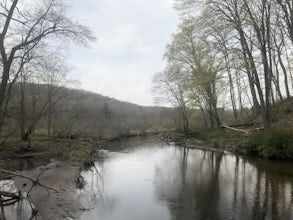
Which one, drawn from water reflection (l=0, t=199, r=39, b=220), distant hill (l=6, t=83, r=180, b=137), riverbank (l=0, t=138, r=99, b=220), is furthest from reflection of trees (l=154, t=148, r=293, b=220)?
distant hill (l=6, t=83, r=180, b=137)

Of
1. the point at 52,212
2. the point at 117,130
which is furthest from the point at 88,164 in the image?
the point at 117,130

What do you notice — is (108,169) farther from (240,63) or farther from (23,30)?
(240,63)

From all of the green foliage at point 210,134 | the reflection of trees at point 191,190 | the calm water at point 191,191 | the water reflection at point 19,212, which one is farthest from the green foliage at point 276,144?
the water reflection at point 19,212

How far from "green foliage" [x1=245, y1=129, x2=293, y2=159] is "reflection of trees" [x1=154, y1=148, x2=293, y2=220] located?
1848 mm

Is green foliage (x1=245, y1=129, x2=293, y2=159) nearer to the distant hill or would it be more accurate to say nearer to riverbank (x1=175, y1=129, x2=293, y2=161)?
riverbank (x1=175, y1=129, x2=293, y2=161)

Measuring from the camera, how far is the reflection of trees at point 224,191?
8883mm

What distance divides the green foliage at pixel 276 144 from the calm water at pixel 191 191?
1.03 metres

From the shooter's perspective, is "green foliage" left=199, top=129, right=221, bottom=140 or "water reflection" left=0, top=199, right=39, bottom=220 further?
"green foliage" left=199, top=129, right=221, bottom=140

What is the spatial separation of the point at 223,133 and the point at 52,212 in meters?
24.4

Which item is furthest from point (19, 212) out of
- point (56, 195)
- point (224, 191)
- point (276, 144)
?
point (276, 144)

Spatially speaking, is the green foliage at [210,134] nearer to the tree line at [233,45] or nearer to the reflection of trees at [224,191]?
the tree line at [233,45]

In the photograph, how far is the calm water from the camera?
9055 mm

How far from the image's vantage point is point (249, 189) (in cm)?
1156

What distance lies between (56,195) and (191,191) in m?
5.04
